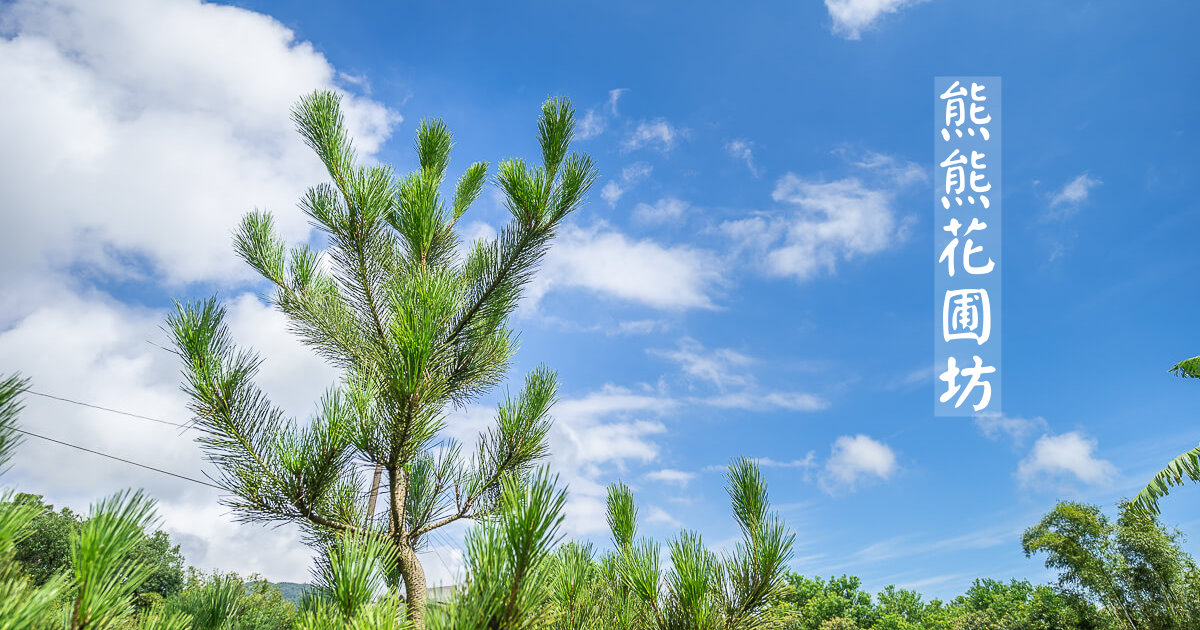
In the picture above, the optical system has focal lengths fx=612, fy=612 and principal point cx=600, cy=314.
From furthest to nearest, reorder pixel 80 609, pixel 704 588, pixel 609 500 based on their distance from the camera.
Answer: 1. pixel 609 500
2. pixel 704 588
3. pixel 80 609

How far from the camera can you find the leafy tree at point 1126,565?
44.2ft

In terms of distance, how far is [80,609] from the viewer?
3.97 feet

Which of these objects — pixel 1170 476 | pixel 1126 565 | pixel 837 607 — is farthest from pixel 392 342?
pixel 837 607

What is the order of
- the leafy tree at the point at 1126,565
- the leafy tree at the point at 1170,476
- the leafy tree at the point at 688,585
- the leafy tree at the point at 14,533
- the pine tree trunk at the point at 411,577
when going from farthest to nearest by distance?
the leafy tree at the point at 1126,565, the leafy tree at the point at 1170,476, the pine tree trunk at the point at 411,577, the leafy tree at the point at 688,585, the leafy tree at the point at 14,533

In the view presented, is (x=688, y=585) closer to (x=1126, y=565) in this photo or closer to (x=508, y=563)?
(x=508, y=563)

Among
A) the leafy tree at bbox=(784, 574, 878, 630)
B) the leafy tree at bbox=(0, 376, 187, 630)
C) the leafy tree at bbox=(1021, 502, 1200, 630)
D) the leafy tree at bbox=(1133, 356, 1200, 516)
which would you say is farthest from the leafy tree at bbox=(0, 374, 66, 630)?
the leafy tree at bbox=(784, 574, 878, 630)

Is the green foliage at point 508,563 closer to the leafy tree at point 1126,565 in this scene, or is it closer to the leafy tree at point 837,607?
the leafy tree at point 1126,565

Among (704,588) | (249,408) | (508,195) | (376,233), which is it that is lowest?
(704,588)

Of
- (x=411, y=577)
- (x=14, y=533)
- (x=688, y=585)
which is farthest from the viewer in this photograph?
(x=411, y=577)

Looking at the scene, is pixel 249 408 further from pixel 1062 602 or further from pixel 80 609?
pixel 1062 602

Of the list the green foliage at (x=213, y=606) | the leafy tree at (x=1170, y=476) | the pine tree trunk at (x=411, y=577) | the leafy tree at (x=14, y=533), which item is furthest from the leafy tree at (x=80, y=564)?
the leafy tree at (x=1170, y=476)

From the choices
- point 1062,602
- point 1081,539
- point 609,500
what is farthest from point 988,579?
point 609,500

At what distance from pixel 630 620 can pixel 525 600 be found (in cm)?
78

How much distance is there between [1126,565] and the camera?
46.4ft
